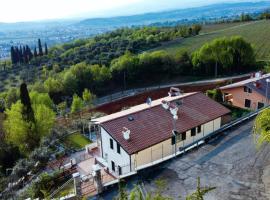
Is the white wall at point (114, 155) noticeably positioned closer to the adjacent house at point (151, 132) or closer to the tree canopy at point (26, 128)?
the adjacent house at point (151, 132)

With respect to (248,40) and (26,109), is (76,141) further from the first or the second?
(248,40)

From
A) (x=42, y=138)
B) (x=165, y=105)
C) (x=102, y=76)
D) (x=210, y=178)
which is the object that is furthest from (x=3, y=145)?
(x=102, y=76)

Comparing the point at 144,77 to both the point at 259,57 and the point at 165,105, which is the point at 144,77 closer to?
the point at 259,57

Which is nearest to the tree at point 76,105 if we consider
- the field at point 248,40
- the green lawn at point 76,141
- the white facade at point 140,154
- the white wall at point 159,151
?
the green lawn at point 76,141

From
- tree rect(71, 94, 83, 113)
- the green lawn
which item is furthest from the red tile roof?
tree rect(71, 94, 83, 113)

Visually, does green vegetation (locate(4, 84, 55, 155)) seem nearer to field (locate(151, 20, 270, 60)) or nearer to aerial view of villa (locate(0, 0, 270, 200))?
A: aerial view of villa (locate(0, 0, 270, 200))

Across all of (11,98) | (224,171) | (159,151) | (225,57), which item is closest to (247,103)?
(159,151)
